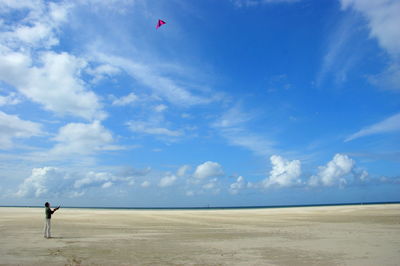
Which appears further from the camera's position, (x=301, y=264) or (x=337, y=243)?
(x=337, y=243)

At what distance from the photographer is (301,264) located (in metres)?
13.0

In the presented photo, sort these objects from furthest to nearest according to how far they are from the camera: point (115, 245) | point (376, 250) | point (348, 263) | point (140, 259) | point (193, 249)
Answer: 1. point (115, 245)
2. point (193, 249)
3. point (376, 250)
4. point (140, 259)
5. point (348, 263)

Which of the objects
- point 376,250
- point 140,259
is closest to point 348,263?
point 376,250

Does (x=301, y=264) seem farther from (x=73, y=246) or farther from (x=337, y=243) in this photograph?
(x=73, y=246)

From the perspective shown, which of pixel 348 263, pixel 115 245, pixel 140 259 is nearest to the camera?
pixel 348 263

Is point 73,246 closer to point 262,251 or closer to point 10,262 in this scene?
point 10,262

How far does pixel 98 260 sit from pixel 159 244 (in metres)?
5.83

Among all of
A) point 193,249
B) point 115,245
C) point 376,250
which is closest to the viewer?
point 376,250

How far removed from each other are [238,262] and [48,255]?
9.10 metres

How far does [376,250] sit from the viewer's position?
1591 cm

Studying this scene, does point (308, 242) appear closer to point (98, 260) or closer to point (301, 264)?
point (301, 264)

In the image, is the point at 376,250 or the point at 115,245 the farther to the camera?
the point at 115,245

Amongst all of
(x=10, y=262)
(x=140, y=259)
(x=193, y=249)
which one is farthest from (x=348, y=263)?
(x=10, y=262)

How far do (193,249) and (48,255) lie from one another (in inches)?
288
